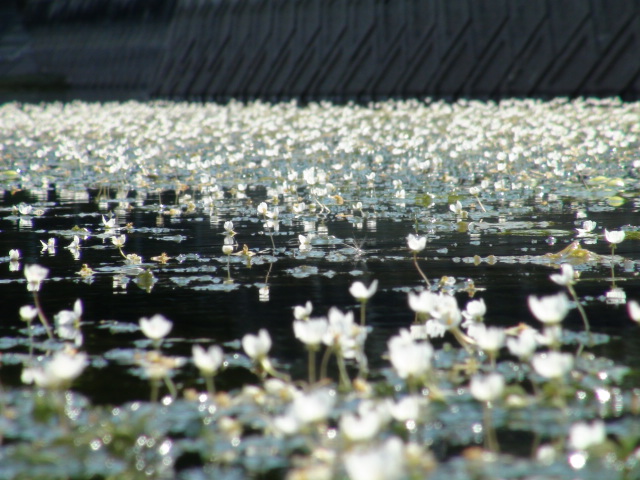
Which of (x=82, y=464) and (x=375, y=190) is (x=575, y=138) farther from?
(x=82, y=464)

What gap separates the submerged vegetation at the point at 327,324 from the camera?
2.19m

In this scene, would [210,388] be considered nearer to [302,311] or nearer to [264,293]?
[302,311]

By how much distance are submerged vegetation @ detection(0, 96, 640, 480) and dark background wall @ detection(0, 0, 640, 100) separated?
37.1 feet

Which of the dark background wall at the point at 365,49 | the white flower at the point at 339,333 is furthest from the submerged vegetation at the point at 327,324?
the dark background wall at the point at 365,49

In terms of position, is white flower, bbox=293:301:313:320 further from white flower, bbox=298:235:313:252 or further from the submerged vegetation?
white flower, bbox=298:235:313:252

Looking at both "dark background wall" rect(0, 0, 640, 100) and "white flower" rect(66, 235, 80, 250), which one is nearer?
"white flower" rect(66, 235, 80, 250)

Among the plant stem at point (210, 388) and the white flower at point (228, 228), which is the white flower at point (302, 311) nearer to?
the plant stem at point (210, 388)

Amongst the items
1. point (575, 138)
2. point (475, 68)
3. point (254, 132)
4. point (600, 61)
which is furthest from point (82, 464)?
point (475, 68)

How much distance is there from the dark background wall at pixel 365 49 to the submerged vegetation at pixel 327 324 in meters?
11.3

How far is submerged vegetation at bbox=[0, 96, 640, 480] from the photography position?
2189mm

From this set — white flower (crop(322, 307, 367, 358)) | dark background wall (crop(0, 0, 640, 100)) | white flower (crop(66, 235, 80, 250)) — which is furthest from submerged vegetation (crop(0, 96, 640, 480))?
dark background wall (crop(0, 0, 640, 100))

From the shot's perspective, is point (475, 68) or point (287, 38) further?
point (287, 38)

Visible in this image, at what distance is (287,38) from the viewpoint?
27.4 metres

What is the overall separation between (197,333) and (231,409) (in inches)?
35.6
